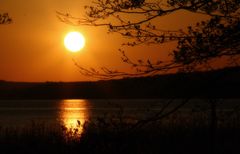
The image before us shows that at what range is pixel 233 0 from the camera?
9086 millimetres

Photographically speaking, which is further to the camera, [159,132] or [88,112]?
[88,112]

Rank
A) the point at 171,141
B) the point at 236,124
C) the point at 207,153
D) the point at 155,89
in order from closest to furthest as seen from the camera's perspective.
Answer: the point at 155,89, the point at 207,153, the point at 171,141, the point at 236,124

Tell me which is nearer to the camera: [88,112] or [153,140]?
[153,140]

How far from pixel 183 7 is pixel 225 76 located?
1.18 meters

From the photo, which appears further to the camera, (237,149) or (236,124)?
(236,124)

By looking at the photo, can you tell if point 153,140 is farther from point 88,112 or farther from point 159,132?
point 88,112

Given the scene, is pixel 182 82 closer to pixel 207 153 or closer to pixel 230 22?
pixel 230 22

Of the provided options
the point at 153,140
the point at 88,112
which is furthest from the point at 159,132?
the point at 88,112

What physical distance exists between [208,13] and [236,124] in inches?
394

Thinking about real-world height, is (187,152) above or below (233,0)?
below

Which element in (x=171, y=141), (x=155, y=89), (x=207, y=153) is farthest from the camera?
(x=171, y=141)

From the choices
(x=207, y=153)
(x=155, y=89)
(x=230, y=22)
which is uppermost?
(x=230, y=22)

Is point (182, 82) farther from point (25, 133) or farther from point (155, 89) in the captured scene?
point (25, 133)

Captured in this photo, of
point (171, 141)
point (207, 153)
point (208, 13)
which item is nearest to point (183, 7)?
point (208, 13)
